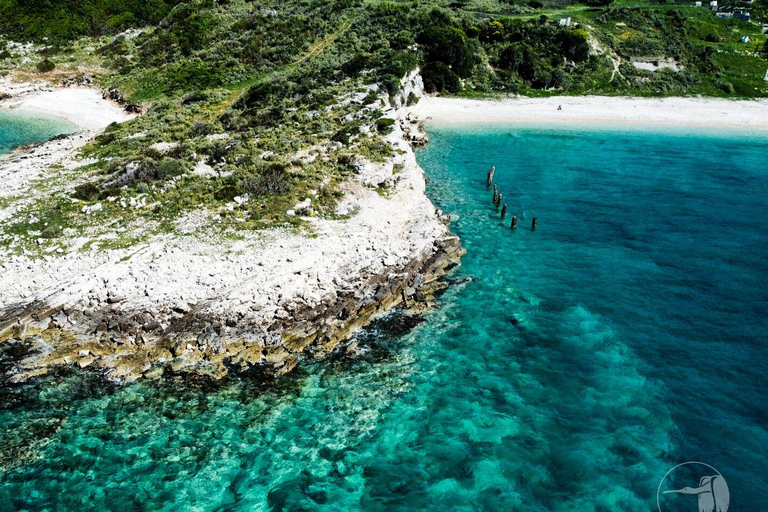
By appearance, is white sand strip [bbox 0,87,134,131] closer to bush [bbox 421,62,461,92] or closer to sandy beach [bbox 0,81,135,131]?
sandy beach [bbox 0,81,135,131]

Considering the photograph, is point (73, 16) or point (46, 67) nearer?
point (46, 67)

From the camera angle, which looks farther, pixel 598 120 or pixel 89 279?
pixel 598 120

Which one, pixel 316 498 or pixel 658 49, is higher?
pixel 658 49

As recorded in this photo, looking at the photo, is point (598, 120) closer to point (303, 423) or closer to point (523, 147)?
point (523, 147)

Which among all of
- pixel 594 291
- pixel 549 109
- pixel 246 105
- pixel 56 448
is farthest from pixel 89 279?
pixel 549 109

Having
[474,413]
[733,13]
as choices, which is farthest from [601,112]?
[474,413]

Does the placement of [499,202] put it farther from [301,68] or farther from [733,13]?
[733,13]

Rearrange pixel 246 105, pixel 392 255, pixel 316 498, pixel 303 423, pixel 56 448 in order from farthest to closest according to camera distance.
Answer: pixel 246 105 → pixel 392 255 → pixel 303 423 → pixel 56 448 → pixel 316 498

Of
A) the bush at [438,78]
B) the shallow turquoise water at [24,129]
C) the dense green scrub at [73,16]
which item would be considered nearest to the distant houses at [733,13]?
the bush at [438,78]
